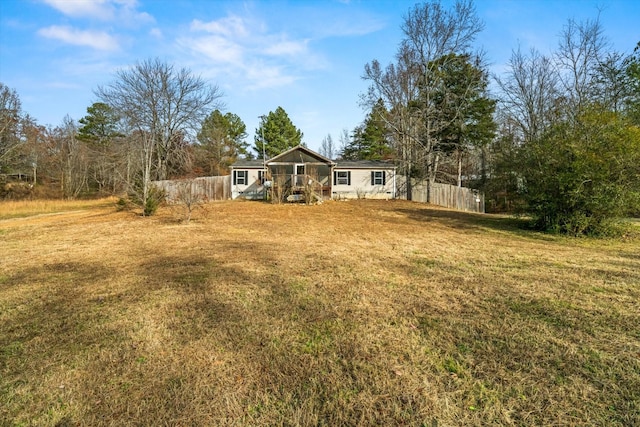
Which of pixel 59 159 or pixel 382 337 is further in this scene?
pixel 59 159

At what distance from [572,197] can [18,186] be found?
39.1m

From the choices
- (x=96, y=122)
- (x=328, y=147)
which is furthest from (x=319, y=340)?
(x=328, y=147)

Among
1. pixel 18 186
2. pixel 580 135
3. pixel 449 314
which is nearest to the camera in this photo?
pixel 449 314

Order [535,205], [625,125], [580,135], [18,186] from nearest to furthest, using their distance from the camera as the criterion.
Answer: [625,125] → [580,135] → [535,205] → [18,186]

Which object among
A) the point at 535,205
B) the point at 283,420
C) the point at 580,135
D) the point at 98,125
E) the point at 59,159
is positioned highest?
the point at 98,125

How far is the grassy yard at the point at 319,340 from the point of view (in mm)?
2137

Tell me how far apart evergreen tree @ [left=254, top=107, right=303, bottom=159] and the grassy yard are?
30.5 m

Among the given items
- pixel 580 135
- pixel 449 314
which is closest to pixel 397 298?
pixel 449 314

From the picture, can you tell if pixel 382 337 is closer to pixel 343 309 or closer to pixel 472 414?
pixel 343 309

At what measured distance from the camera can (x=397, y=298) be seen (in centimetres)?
419

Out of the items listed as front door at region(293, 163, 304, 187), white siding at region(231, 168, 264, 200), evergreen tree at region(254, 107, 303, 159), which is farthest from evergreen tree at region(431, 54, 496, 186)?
evergreen tree at region(254, 107, 303, 159)

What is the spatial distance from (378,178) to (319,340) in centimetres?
2232

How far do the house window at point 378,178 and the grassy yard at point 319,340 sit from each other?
18.3 metres

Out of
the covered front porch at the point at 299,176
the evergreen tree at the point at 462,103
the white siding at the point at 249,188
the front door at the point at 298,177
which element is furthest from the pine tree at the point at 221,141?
the evergreen tree at the point at 462,103
